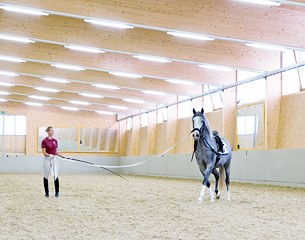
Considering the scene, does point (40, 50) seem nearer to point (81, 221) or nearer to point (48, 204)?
point (48, 204)

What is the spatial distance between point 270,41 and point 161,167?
14.9m

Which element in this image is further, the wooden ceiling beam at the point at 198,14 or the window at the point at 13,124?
the window at the point at 13,124

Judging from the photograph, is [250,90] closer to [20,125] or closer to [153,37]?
[153,37]

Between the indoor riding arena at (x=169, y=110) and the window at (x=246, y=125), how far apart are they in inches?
3.0

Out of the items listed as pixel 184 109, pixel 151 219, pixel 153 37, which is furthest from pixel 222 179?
pixel 184 109

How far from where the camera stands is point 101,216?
793 centimetres

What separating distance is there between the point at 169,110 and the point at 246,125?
8.50m

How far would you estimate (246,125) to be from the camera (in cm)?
2031

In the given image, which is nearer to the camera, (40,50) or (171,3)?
(171,3)

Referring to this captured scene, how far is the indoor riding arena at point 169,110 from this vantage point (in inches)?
308

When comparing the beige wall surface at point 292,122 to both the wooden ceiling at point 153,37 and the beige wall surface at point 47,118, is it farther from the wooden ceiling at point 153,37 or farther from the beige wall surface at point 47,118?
the beige wall surface at point 47,118

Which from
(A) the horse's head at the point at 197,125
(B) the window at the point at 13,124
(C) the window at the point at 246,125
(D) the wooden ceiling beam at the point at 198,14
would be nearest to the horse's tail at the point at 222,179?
(A) the horse's head at the point at 197,125

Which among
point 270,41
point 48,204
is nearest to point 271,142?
point 270,41

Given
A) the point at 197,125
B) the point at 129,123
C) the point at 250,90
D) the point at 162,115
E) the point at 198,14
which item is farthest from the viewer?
the point at 129,123
